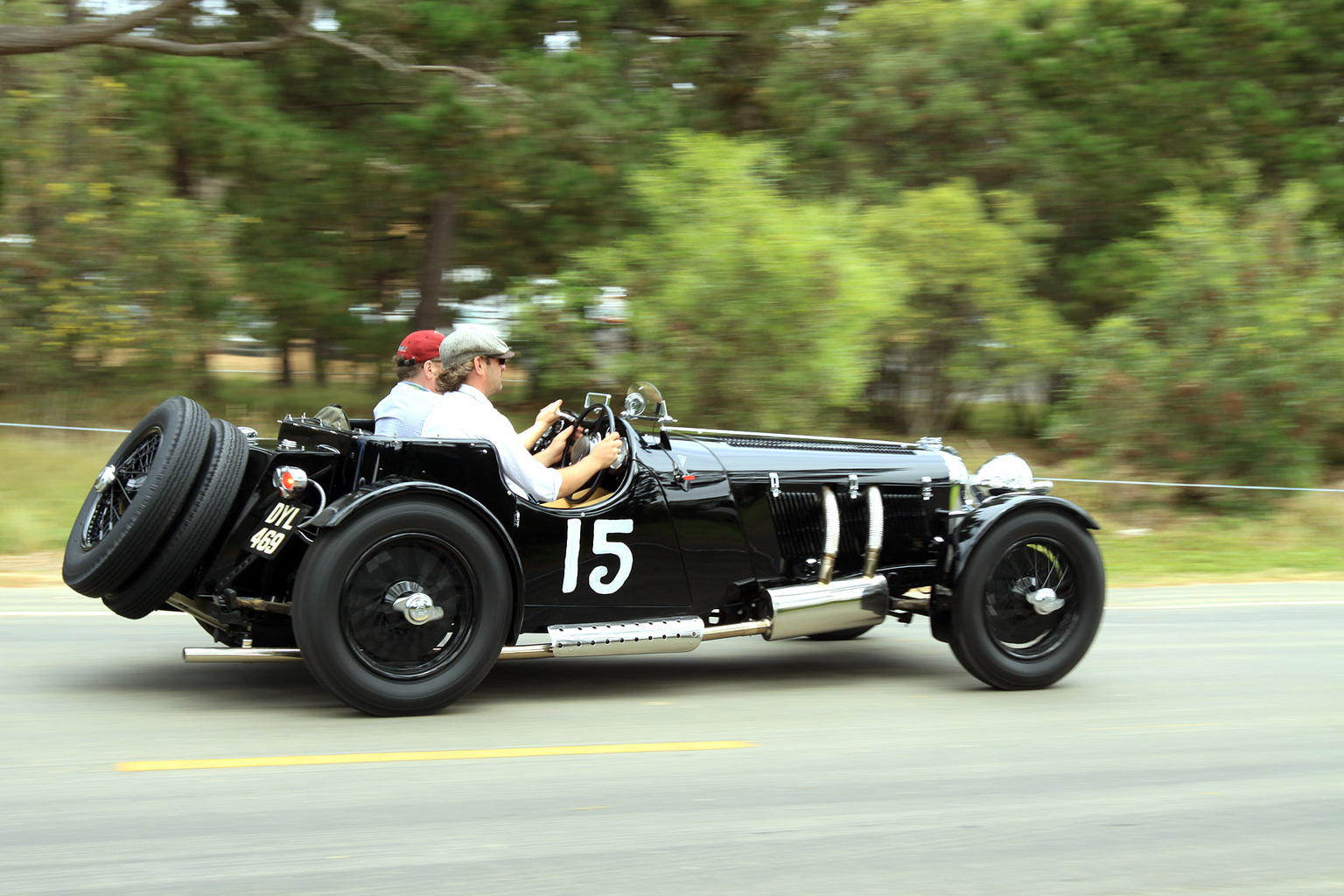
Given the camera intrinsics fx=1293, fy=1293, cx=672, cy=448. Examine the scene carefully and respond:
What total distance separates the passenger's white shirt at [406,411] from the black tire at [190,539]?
0.89 metres

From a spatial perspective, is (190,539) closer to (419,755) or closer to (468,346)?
(419,755)

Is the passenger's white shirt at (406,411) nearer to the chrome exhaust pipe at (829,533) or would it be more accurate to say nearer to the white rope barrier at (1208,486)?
→ the chrome exhaust pipe at (829,533)

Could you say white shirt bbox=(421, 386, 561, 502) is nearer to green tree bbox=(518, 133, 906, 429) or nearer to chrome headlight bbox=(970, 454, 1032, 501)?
chrome headlight bbox=(970, 454, 1032, 501)

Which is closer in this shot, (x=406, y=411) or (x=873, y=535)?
(x=406, y=411)

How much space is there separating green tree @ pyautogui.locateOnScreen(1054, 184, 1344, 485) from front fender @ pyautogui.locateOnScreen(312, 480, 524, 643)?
977 cm

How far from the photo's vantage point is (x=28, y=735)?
181 inches

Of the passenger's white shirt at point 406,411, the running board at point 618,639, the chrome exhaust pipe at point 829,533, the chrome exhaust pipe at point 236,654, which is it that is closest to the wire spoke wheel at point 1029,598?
the chrome exhaust pipe at point 829,533

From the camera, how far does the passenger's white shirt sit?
5.68 m

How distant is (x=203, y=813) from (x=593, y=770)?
4.15 feet

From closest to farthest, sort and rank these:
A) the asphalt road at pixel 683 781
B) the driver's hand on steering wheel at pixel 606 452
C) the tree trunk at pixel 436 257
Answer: the asphalt road at pixel 683 781, the driver's hand on steering wheel at pixel 606 452, the tree trunk at pixel 436 257

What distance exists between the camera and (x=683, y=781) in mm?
4332

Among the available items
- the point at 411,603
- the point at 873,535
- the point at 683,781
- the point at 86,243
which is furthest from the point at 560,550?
the point at 86,243

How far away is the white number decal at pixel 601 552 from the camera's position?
17.2 ft

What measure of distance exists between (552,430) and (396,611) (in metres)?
1.79
